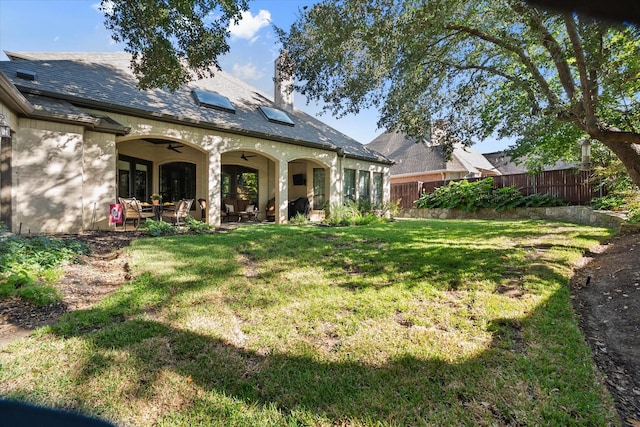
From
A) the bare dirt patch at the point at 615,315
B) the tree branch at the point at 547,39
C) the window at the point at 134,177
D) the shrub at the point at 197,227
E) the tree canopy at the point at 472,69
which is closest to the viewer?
the bare dirt patch at the point at 615,315

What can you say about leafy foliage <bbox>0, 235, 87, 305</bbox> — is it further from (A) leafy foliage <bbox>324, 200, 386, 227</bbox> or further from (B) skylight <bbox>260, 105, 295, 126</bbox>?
(B) skylight <bbox>260, 105, 295, 126</bbox>

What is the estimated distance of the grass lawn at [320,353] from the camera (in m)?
1.89

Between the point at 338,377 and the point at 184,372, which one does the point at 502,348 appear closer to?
the point at 338,377

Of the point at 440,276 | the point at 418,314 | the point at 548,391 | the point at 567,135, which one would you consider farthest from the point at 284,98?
the point at 548,391

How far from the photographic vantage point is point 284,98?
51.0 feet

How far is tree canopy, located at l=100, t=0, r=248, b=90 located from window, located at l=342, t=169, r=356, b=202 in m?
8.37

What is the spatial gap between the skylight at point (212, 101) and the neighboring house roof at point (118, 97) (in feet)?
0.55

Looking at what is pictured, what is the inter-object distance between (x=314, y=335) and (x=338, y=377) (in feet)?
2.00

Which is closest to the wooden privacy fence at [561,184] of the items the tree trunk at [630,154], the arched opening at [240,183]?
the tree trunk at [630,154]

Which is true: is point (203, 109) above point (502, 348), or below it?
above

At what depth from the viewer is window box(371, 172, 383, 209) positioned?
52.0 ft

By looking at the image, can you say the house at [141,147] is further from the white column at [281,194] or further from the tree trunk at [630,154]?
the tree trunk at [630,154]

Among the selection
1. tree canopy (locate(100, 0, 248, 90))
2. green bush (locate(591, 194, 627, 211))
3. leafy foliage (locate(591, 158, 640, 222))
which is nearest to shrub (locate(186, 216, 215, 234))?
tree canopy (locate(100, 0, 248, 90))

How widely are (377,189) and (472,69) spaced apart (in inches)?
344
